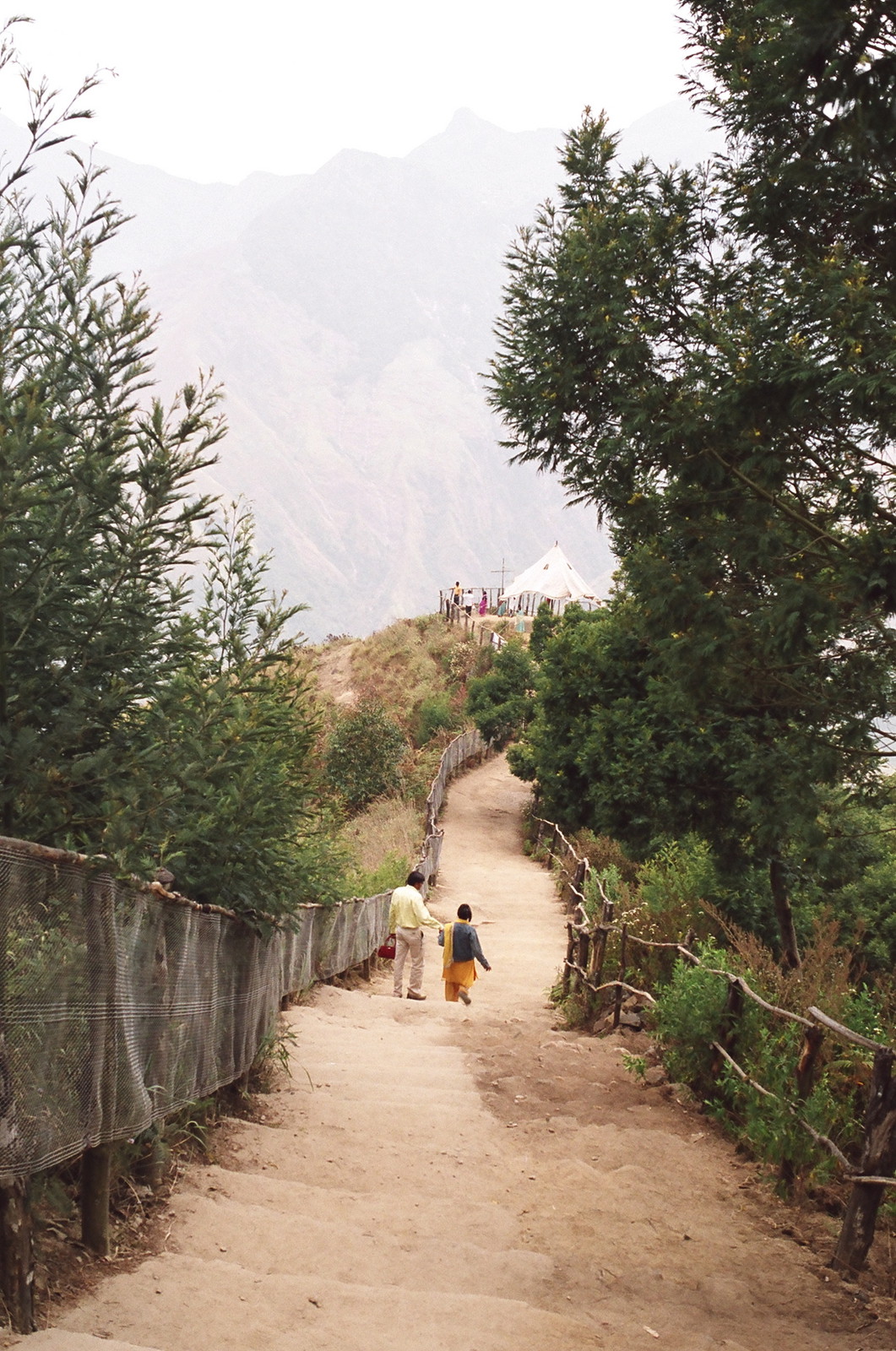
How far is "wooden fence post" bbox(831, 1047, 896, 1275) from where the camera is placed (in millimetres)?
5168

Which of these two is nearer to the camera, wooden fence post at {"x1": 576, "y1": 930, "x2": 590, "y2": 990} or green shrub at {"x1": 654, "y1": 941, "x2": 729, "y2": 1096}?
green shrub at {"x1": 654, "y1": 941, "x2": 729, "y2": 1096}

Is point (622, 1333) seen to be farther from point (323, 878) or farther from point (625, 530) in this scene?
point (625, 530)

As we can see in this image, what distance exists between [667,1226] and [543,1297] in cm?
126

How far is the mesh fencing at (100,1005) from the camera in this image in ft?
11.6

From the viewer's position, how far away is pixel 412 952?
13969mm

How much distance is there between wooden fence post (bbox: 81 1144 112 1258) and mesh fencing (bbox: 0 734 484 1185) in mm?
103

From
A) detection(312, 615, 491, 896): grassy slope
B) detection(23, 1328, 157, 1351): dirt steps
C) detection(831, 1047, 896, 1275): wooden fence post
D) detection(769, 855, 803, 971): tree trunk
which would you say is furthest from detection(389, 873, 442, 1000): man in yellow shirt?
detection(23, 1328, 157, 1351): dirt steps

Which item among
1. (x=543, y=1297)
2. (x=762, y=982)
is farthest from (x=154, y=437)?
(x=762, y=982)

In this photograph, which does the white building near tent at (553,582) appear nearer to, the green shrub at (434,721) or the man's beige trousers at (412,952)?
the green shrub at (434,721)

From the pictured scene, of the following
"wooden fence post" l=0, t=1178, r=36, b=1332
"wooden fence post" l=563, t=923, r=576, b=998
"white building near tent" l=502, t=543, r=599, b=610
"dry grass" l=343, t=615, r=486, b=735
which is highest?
"white building near tent" l=502, t=543, r=599, b=610

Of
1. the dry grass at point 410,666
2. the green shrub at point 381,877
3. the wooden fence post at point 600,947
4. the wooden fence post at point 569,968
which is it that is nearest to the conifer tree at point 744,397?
the wooden fence post at point 600,947

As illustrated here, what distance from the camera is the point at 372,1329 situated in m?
4.14

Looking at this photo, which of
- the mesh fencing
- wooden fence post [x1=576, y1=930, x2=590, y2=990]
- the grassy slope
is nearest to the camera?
the mesh fencing

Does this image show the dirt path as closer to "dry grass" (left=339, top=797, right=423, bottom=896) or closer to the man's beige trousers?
the man's beige trousers
